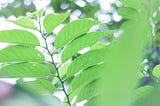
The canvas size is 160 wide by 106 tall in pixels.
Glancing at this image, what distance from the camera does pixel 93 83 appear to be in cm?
68

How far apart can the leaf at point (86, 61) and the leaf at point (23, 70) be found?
0.06 meters

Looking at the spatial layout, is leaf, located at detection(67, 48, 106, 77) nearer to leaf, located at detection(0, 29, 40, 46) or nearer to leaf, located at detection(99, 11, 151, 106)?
leaf, located at detection(0, 29, 40, 46)

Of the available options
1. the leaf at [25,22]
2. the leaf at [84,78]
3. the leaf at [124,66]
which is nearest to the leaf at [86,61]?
the leaf at [84,78]

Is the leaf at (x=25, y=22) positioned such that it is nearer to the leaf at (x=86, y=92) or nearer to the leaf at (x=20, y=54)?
the leaf at (x=20, y=54)

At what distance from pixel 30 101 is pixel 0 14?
19.5 feet

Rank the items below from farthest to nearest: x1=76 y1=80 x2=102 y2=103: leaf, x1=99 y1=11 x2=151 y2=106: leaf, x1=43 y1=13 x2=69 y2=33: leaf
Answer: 1. x1=43 y1=13 x2=69 y2=33: leaf
2. x1=76 y1=80 x2=102 y2=103: leaf
3. x1=99 y1=11 x2=151 y2=106: leaf

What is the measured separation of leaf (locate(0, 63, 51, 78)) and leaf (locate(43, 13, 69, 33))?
0.10 meters

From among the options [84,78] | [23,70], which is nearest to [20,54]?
[23,70]

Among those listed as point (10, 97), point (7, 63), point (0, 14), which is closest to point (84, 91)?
point (7, 63)

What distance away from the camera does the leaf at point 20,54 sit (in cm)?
72

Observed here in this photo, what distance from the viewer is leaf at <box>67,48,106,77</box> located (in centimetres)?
72

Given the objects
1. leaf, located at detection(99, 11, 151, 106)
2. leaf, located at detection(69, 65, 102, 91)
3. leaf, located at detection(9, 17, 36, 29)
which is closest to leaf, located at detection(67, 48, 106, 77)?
leaf, located at detection(69, 65, 102, 91)

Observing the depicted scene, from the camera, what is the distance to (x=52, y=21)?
2.65 feet

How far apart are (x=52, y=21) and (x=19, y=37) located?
0.09 metres
